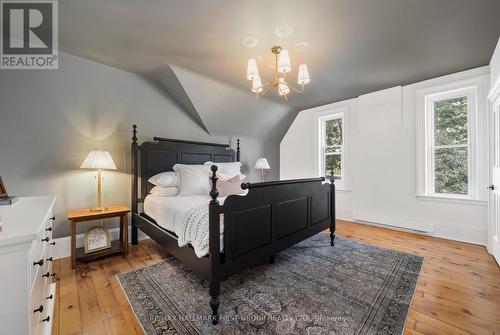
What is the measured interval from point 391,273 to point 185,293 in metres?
1.98

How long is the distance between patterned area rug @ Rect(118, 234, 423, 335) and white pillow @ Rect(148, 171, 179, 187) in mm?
956

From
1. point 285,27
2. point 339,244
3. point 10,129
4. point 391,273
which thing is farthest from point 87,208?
point 391,273

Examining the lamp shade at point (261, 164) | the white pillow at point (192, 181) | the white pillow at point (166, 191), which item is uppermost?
the lamp shade at point (261, 164)

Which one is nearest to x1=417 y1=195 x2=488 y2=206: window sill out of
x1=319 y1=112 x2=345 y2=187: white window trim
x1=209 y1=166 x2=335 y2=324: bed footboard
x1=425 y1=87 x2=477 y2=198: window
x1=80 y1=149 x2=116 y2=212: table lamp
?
x1=425 y1=87 x2=477 y2=198: window

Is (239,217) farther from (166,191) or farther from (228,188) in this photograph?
(166,191)

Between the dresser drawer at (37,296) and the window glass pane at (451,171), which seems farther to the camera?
the window glass pane at (451,171)

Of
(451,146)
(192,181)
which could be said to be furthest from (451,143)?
(192,181)

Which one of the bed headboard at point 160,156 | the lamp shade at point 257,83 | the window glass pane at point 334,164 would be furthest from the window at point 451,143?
the bed headboard at point 160,156

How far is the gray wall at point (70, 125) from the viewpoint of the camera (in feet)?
7.43

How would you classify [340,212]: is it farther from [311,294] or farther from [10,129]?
[10,129]

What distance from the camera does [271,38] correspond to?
2.18m

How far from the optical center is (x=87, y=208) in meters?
2.69

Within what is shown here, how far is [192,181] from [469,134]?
390cm

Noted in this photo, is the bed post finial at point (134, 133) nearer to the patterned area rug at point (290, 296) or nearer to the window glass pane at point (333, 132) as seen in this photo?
the patterned area rug at point (290, 296)
